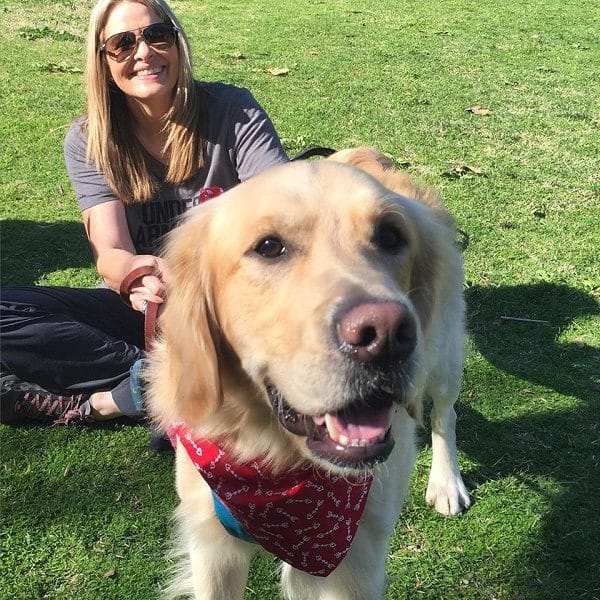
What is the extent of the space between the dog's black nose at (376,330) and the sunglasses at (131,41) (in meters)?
2.23

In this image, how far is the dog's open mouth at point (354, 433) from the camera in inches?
67.5

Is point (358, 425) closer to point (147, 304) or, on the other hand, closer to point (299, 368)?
point (299, 368)

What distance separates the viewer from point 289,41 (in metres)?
10.2

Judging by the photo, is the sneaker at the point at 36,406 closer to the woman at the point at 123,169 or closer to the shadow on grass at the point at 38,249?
the woman at the point at 123,169

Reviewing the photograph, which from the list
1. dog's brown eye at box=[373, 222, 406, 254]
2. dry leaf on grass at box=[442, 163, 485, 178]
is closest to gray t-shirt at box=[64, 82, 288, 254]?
dog's brown eye at box=[373, 222, 406, 254]

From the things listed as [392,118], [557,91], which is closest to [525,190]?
[392,118]

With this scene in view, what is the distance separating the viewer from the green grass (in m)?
2.79

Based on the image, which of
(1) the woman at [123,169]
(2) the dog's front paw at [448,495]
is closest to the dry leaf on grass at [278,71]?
(1) the woman at [123,169]

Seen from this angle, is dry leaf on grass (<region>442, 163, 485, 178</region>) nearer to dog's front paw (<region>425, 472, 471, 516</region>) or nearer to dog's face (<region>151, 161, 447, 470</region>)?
dog's front paw (<region>425, 472, 471, 516</region>)

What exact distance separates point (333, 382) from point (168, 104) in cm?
220

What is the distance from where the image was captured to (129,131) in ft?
11.0

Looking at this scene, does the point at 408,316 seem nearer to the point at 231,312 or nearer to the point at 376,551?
the point at 231,312

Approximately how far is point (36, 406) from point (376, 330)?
241 cm

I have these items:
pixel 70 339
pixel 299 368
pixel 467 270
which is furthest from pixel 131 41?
pixel 467 270
